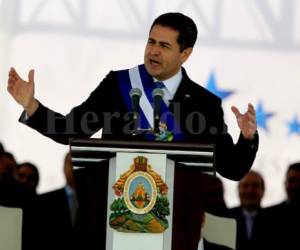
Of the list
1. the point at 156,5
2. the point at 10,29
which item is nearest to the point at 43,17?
the point at 10,29

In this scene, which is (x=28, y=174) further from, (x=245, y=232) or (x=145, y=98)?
(x=145, y=98)

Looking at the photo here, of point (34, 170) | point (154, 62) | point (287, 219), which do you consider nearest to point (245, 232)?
point (287, 219)

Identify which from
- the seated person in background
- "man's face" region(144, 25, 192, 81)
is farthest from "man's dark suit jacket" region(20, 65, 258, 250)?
the seated person in background

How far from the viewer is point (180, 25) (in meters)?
4.00

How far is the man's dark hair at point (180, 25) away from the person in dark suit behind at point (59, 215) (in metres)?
2.36

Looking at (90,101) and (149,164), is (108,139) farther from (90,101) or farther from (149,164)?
(90,101)

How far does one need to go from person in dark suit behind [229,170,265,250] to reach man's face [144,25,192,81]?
289 centimetres

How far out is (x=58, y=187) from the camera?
7086 mm

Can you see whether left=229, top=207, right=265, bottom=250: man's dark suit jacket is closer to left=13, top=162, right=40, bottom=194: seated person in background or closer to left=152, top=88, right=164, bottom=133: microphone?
left=13, top=162, right=40, bottom=194: seated person in background

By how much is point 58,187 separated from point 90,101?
10.2 feet

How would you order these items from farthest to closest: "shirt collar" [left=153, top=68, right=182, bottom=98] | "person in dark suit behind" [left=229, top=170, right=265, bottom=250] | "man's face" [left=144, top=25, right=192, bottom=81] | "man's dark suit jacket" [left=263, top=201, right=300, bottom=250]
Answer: "person in dark suit behind" [left=229, top=170, right=265, bottom=250] → "man's dark suit jacket" [left=263, top=201, right=300, bottom=250] → "shirt collar" [left=153, top=68, right=182, bottom=98] → "man's face" [left=144, top=25, right=192, bottom=81]

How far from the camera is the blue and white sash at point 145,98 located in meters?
3.82

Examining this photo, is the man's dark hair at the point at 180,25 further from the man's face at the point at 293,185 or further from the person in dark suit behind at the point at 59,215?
the man's face at the point at 293,185

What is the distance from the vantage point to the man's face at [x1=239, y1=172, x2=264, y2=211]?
22.5 ft
